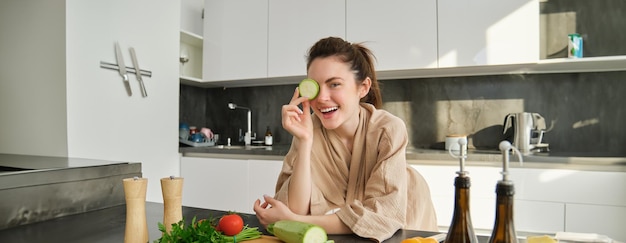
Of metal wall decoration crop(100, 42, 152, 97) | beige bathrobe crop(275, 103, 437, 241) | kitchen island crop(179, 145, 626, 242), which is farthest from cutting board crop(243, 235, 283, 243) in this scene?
metal wall decoration crop(100, 42, 152, 97)

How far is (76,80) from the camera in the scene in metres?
2.10

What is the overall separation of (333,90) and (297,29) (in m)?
1.74

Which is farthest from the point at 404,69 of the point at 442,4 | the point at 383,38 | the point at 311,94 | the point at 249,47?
the point at 311,94

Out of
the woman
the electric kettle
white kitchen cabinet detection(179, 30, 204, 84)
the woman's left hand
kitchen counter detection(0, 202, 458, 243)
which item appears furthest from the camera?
white kitchen cabinet detection(179, 30, 204, 84)

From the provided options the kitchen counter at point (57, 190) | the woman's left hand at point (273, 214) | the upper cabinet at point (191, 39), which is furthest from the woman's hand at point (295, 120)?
the upper cabinet at point (191, 39)

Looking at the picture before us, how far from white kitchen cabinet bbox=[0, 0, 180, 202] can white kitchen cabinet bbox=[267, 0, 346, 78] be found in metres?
0.82

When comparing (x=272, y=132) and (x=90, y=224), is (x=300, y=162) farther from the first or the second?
(x=272, y=132)

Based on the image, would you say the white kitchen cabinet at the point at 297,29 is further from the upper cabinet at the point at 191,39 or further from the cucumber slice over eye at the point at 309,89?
the cucumber slice over eye at the point at 309,89

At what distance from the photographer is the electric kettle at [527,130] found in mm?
2479

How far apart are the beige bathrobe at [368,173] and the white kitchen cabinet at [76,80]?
1345 millimetres

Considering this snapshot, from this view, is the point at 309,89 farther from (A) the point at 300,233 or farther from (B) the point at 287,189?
(A) the point at 300,233

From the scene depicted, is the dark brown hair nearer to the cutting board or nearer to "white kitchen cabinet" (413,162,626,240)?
the cutting board

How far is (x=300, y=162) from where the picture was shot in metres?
1.29

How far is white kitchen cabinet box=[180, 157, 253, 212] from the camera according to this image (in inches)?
112
